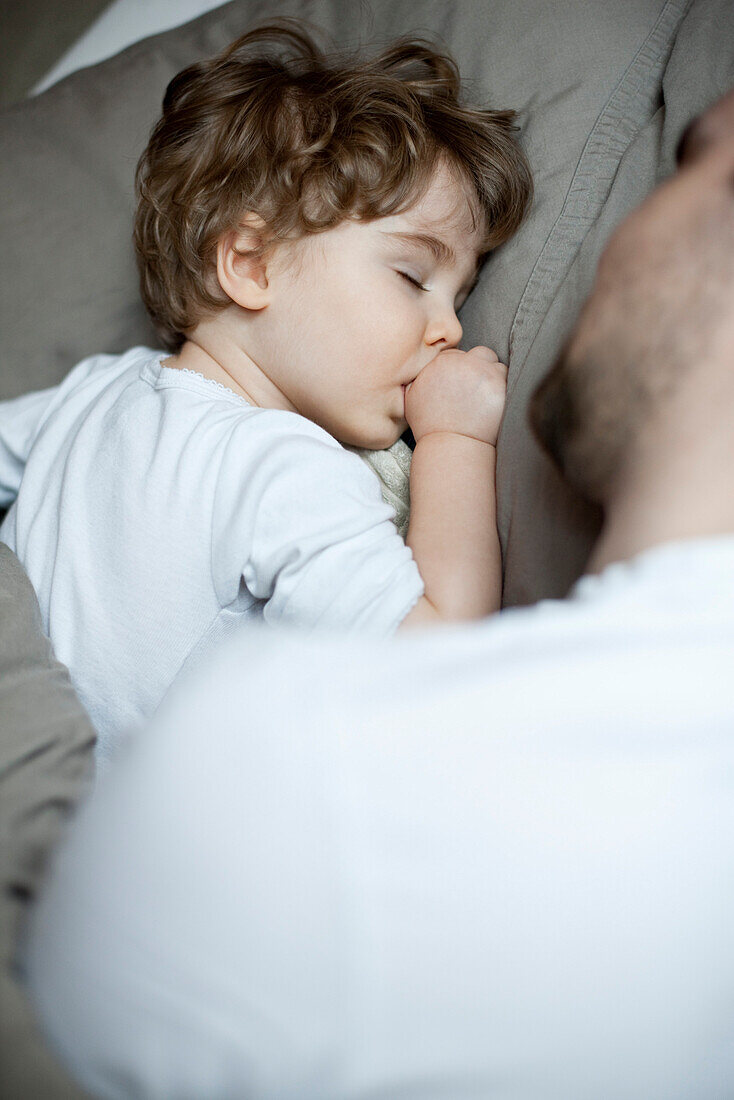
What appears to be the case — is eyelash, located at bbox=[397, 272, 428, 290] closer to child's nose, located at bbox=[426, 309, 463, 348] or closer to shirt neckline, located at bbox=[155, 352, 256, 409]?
child's nose, located at bbox=[426, 309, 463, 348]

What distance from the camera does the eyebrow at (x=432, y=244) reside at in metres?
1.04

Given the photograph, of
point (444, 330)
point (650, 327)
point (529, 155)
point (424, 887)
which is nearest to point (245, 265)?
point (444, 330)

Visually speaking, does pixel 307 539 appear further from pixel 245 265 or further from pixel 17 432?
pixel 17 432

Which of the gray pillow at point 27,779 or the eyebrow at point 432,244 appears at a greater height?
the eyebrow at point 432,244

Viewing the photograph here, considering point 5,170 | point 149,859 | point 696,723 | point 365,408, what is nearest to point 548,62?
point 365,408

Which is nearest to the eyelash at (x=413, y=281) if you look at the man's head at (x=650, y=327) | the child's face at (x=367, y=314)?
the child's face at (x=367, y=314)

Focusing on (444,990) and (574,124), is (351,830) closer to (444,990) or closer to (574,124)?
(444,990)

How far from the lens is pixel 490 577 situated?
0.91m

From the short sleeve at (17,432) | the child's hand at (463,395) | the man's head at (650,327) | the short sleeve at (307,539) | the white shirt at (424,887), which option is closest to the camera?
the white shirt at (424,887)

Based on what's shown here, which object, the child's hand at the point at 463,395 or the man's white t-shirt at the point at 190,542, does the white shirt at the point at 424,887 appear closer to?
the man's white t-shirt at the point at 190,542

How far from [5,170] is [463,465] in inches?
32.3

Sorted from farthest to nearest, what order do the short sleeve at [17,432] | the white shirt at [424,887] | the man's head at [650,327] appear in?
1. the short sleeve at [17,432]
2. the man's head at [650,327]
3. the white shirt at [424,887]

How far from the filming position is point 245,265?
1.10 m

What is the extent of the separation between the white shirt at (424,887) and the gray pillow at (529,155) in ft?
1.22
